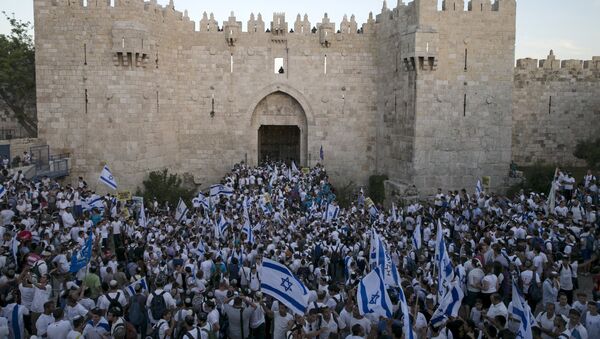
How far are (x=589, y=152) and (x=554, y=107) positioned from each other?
10.6ft

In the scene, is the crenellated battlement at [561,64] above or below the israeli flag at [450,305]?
above

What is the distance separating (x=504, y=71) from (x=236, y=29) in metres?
11.7

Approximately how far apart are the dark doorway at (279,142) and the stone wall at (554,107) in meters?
10.8

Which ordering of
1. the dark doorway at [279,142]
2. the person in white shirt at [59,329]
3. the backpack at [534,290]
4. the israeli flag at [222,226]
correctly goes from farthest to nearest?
the dark doorway at [279,142]
the israeli flag at [222,226]
the backpack at [534,290]
the person in white shirt at [59,329]

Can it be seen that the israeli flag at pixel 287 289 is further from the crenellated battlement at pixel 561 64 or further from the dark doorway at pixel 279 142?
the crenellated battlement at pixel 561 64

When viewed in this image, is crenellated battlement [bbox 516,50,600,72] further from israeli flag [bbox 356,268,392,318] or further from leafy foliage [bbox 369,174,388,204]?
israeli flag [bbox 356,268,392,318]

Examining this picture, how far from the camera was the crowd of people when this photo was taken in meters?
8.24

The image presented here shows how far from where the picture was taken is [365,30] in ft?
87.2

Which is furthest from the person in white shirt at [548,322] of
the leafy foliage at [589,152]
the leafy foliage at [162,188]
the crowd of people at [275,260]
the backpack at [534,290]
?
the leafy foliage at [589,152]

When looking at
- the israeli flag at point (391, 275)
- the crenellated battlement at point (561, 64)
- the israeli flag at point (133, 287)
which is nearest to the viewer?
the israeli flag at point (391, 275)

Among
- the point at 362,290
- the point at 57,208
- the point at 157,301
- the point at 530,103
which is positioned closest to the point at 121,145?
the point at 57,208

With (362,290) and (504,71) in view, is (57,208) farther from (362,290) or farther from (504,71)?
(504,71)

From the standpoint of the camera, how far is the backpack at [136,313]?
9.24 m

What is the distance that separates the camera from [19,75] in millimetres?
26984
